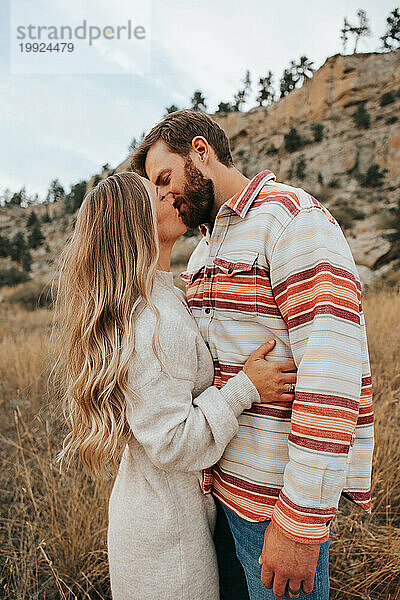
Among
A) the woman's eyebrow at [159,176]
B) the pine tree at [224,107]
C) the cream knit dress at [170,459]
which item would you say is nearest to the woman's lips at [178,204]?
the woman's eyebrow at [159,176]

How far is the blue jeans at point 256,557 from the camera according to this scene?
4.24 ft

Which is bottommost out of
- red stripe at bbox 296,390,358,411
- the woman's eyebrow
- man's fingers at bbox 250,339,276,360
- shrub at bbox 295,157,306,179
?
red stripe at bbox 296,390,358,411

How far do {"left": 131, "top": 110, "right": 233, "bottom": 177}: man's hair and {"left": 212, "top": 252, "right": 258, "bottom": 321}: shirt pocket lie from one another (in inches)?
22.9

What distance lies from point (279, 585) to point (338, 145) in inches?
1247

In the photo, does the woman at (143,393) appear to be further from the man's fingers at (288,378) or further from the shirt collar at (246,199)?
the shirt collar at (246,199)

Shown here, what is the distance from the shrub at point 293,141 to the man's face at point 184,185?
109 feet

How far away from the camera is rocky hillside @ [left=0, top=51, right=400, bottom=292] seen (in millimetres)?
21766

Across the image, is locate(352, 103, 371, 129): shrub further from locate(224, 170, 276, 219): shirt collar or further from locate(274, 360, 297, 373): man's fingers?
locate(274, 360, 297, 373): man's fingers

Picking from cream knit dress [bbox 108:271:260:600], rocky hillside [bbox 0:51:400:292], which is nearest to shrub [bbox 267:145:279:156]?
rocky hillside [bbox 0:51:400:292]

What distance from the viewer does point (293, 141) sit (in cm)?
3250

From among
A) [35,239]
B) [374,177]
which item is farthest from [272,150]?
[35,239]

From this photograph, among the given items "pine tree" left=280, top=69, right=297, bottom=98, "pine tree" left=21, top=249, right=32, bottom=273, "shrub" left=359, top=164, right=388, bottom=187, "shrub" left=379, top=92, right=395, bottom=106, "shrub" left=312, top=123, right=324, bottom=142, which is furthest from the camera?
"pine tree" left=280, top=69, right=297, bottom=98

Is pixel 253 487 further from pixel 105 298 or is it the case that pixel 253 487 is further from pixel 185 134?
pixel 185 134

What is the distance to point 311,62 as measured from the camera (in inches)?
1624
